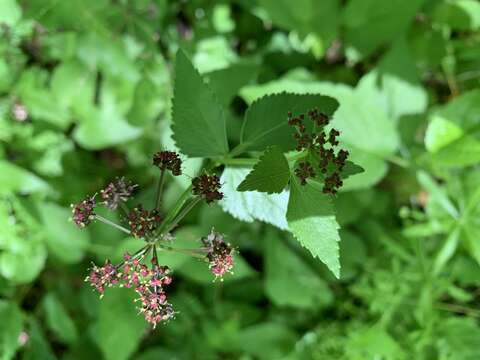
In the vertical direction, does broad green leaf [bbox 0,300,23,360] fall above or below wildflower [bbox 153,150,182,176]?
below

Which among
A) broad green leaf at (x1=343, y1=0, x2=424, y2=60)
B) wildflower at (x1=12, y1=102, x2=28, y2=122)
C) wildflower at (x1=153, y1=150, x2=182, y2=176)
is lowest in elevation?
wildflower at (x1=12, y1=102, x2=28, y2=122)

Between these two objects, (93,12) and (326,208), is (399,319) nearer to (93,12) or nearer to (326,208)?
(326,208)

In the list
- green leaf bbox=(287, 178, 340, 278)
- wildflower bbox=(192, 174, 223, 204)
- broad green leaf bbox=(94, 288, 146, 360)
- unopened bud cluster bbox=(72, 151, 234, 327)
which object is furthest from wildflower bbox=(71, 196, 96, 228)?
broad green leaf bbox=(94, 288, 146, 360)

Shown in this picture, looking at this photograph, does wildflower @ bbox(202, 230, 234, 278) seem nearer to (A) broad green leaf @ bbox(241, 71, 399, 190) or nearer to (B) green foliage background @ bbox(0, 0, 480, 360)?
(B) green foliage background @ bbox(0, 0, 480, 360)

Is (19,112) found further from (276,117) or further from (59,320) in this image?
(276,117)

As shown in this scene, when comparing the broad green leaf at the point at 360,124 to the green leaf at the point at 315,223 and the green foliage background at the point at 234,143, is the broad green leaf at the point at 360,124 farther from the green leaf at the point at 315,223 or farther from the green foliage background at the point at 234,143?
the green leaf at the point at 315,223

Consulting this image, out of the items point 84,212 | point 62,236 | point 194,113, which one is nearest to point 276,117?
point 194,113
